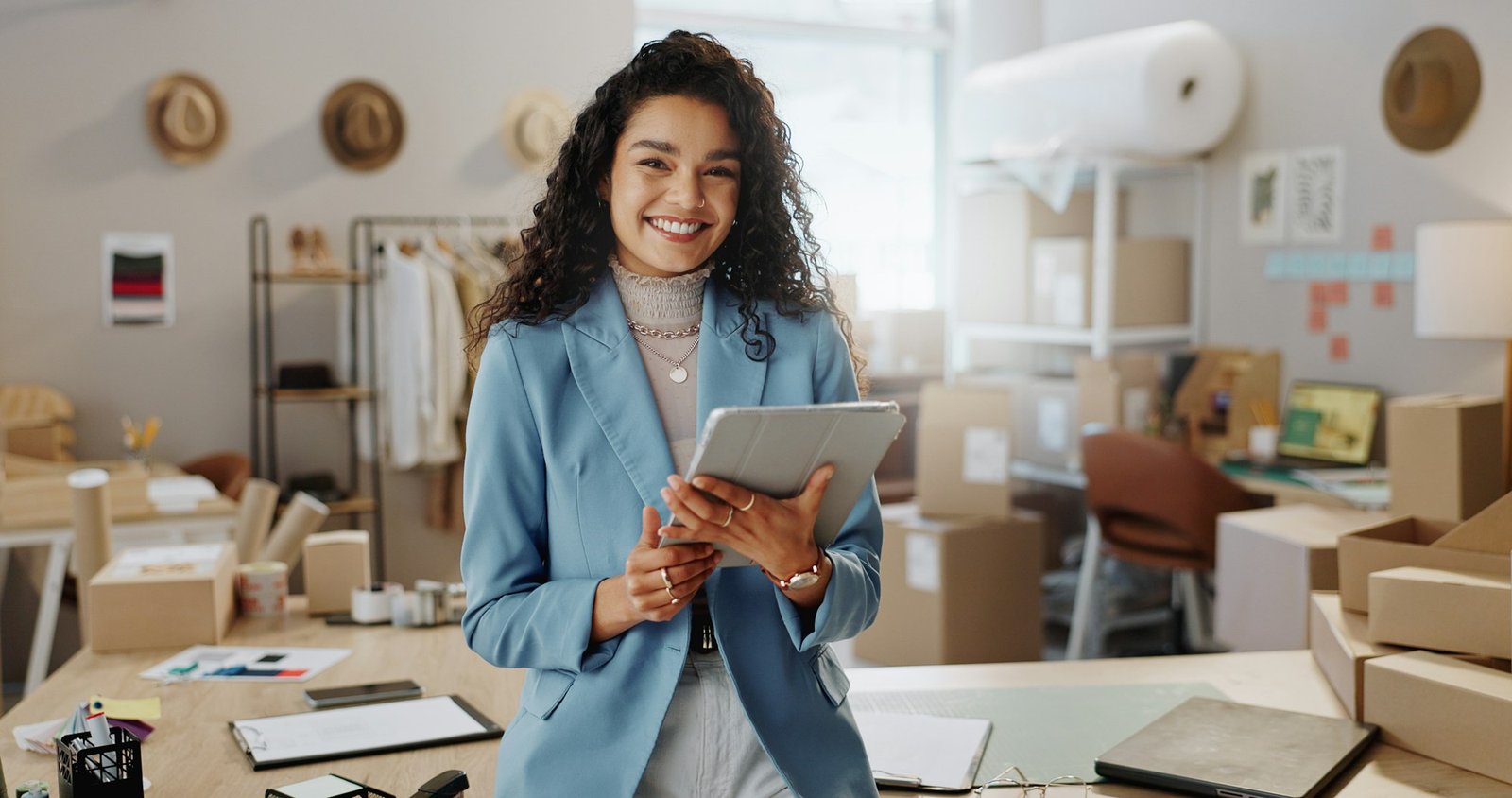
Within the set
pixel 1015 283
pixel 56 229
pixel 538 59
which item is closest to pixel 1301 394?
pixel 1015 283

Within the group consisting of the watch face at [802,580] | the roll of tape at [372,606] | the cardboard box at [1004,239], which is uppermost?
the cardboard box at [1004,239]

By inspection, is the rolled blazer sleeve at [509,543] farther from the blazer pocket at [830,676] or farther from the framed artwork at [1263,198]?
the framed artwork at [1263,198]

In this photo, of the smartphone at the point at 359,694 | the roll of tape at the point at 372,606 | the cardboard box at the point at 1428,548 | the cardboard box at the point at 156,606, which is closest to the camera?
the cardboard box at the point at 1428,548

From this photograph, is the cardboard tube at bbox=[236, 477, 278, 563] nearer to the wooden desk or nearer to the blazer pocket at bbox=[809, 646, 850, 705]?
the wooden desk

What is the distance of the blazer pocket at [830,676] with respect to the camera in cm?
127

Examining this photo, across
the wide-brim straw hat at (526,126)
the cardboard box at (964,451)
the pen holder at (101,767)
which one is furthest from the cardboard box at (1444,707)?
the wide-brim straw hat at (526,126)

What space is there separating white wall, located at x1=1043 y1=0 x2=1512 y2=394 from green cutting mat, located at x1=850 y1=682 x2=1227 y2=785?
274cm

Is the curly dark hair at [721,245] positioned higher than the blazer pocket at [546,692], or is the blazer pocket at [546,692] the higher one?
the curly dark hair at [721,245]

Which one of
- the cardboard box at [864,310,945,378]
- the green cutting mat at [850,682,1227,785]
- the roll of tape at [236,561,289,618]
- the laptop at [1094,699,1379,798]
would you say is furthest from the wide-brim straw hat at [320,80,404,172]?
the laptop at [1094,699,1379,798]

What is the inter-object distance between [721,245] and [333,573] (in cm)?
142

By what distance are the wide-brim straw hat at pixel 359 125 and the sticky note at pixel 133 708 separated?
3.45 meters

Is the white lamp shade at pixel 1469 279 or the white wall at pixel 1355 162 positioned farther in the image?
the white wall at pixel 1355 162

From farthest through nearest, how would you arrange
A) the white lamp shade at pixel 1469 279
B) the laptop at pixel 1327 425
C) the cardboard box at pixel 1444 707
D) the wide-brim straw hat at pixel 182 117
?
1. the wide-brim straw hat at pixel 182 117
2. the laptop at pixel 1327 425
3. the white lamp shade at pixel 1469 279
4. the cardboard box at pixel 1444 707

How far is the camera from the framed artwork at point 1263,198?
15.6 ft
